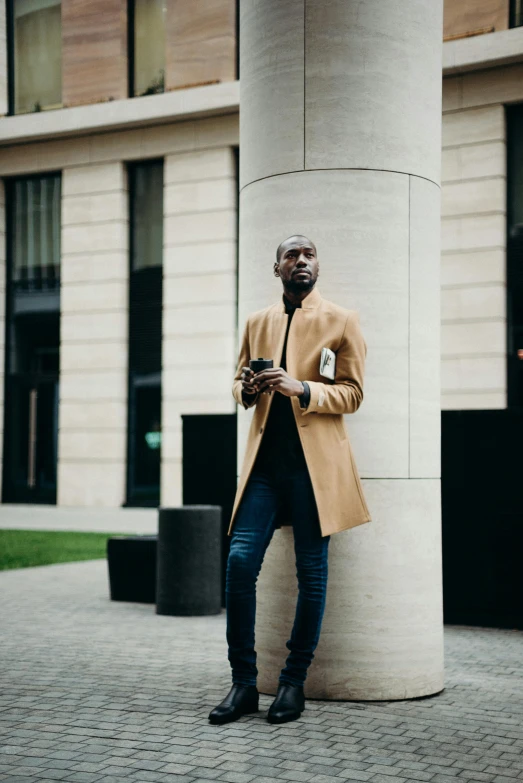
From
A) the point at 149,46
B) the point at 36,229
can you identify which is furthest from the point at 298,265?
the point at 36,229

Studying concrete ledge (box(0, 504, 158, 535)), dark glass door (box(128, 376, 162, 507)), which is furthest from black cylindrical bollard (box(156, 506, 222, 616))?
dark glass door (box(128, 376, 162, 507))

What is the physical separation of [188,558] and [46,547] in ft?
22.3

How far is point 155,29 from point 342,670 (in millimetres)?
20729

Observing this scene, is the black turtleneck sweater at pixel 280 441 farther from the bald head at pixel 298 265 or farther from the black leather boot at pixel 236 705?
the black leather boot at pixel 236 705

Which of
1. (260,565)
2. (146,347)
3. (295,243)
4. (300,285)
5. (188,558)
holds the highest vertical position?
(146,347)

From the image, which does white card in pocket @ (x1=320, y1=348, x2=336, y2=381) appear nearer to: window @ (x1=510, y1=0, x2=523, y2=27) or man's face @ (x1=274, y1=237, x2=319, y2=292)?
man's face @ (x1=274, y1=237, x2=319, y2=292)

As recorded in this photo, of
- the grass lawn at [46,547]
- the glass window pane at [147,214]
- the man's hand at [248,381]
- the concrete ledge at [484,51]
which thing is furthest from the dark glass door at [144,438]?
the man's hand at [248,381]

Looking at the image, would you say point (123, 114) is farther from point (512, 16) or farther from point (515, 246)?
point (515, 246)

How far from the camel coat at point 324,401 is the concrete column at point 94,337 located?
716 inches

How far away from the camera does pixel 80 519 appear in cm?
2056

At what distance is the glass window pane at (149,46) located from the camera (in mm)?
23375

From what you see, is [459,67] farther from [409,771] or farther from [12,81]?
[409,771]

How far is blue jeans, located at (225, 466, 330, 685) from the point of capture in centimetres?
493

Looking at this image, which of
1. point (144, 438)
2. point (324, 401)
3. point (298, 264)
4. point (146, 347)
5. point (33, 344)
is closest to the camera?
point (324, 401)
